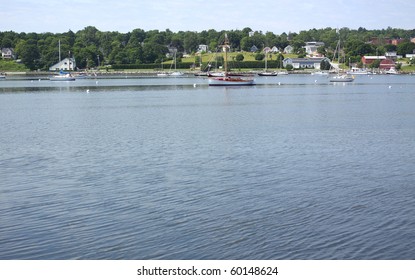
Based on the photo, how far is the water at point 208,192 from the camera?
14008 millimetres

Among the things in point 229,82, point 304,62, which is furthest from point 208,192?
point 304,62

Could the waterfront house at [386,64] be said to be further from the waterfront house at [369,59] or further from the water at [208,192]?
the water at [208,192]

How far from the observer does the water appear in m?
14.0

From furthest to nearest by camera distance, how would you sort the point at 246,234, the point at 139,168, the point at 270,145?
the point at 270,145, the point at 139,168, the point at 246,234

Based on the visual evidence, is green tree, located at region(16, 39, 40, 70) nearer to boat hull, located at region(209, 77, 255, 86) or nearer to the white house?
the white house

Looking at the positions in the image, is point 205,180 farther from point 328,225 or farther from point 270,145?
point 270,145

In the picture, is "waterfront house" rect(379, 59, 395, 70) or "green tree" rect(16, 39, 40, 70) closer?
"green tree" rect(16, 39, 40, 70)

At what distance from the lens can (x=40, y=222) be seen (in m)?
15.6

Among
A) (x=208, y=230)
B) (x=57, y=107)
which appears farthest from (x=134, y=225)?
(x=57, y=107)

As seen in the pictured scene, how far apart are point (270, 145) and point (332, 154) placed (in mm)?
3346

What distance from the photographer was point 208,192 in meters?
18.5

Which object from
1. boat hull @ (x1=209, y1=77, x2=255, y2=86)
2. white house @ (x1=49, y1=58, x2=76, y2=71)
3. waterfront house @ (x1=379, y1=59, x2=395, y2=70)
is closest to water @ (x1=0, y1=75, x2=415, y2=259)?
boat hull @ (x1=209, y1=77, x2=255, y2=86)

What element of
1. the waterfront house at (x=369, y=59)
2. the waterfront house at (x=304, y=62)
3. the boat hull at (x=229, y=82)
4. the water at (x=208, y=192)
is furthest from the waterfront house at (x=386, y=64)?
the water at (x=208, y=192)

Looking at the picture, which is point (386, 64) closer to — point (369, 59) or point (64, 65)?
point (369, 59)
